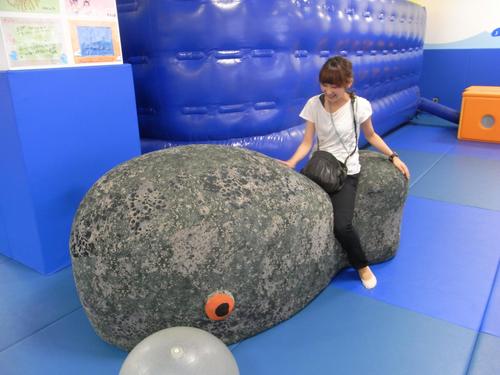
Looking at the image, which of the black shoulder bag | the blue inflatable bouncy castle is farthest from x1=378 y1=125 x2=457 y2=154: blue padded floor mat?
the black shoulder bag

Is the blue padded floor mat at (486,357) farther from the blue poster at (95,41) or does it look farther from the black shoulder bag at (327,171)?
the blue poster at (95,41)

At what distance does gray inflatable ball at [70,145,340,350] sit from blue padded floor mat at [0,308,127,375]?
2.9 inches

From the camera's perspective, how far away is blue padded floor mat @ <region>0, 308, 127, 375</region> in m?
1.55

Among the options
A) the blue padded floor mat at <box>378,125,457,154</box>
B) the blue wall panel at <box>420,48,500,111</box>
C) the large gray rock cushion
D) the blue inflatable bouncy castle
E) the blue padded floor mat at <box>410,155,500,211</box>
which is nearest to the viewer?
the large gray rock cushion

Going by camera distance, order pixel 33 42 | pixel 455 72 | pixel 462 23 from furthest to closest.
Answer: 1. pixel 455 72
2. pixel 462 23
3. pixel 33 42

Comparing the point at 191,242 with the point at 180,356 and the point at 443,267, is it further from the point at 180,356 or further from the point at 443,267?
the point at 443,267

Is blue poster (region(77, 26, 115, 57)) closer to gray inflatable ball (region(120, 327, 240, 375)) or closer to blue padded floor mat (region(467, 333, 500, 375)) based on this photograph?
gray inflatable ball (region(120, 327, 240, 375))

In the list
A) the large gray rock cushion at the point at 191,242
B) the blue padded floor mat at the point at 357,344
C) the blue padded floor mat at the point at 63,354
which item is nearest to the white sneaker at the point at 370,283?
the blue padded floor mat at the point at 357,344

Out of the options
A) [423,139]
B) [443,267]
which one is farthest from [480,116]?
[443,267]

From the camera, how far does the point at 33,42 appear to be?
1.94 meters

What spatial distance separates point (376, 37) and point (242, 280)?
11.4ft

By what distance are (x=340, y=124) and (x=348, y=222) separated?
1.50 feet

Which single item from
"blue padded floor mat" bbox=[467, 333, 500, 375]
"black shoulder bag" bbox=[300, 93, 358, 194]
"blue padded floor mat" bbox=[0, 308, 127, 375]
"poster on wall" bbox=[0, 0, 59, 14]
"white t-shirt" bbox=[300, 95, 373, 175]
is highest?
"poster on wall" bbox=[0, 0, 59, 14]

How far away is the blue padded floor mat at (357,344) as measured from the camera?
1536 mm
